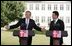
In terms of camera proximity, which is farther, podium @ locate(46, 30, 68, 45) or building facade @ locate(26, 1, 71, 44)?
building facade @ locate(26, 1, 71, 44)

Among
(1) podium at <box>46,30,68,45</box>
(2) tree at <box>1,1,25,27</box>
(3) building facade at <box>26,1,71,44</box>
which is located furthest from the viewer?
(3) building facade at <box>26,1,71,44</box>

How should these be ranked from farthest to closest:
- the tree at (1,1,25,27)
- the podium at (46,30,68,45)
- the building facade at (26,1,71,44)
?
the building facade at (26,1,71,44), the tree at (1,1,25,27), the podium at (46,30,68,45)

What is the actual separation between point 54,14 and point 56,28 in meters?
0.29

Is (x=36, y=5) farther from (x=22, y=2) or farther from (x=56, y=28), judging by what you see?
(x=56, y=28)

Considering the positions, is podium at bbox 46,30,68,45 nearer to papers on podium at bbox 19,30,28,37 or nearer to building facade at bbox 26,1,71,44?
papers on podium at bbox 19,30,28,37

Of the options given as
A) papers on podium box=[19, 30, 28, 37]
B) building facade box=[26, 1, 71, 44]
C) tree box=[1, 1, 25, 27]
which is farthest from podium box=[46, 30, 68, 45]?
building facade box=[26, 1, 71, 44]

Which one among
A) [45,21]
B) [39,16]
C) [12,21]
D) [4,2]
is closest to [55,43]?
[12,21]

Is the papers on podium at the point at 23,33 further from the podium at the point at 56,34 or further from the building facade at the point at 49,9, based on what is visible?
the building facade at the point at 49,9

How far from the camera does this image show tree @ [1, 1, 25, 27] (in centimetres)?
1561

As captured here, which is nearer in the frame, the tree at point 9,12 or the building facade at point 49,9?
the tree at point 9,12

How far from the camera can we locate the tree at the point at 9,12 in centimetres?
1561

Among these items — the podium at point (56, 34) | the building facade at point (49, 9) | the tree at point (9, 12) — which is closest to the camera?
the podium at point (56, 34)

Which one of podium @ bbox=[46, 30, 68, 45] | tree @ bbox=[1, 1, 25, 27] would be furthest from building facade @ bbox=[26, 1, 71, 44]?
podium @ bbox=[46, 30, 68, 45]

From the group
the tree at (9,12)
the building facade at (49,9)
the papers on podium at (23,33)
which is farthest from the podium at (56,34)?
the building facade at (49,9)
